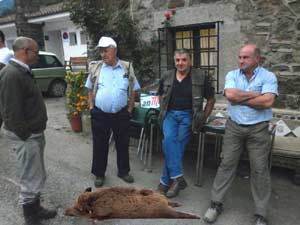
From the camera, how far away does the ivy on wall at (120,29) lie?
6016 mm

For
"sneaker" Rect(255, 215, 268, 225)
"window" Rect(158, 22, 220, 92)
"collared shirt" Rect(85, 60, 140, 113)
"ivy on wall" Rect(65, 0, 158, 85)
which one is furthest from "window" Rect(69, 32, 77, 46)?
"sneaker" Rect(255, 215, 268, 225)

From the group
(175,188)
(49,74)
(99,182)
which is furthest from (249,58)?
(49,74)

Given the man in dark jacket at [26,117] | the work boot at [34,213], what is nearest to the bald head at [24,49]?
the man in dark jacket at [26,117]

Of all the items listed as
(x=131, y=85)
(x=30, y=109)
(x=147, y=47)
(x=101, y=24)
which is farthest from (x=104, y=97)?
(x=101, y=24)

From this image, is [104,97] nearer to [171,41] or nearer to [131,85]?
[131,85]

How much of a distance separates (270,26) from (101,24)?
3.21m

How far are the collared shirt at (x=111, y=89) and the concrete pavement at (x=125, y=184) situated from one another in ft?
3.39

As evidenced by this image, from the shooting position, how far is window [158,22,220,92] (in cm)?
541

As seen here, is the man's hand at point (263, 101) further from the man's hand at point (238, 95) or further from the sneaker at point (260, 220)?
the sneaker at point (260, 220)

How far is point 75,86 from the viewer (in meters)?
6.12

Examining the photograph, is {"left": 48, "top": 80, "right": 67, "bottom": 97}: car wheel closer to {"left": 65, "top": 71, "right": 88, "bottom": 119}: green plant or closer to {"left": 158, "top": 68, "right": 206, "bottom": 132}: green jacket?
{"left": 65, "top": 71, "right": 88, "bottom": 119}: green plant

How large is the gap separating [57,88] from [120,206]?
859 centimetres

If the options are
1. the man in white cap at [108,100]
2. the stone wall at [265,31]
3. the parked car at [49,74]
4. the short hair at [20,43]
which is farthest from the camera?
the parked car at [49,74]

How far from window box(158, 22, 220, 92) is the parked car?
5.78 metres
